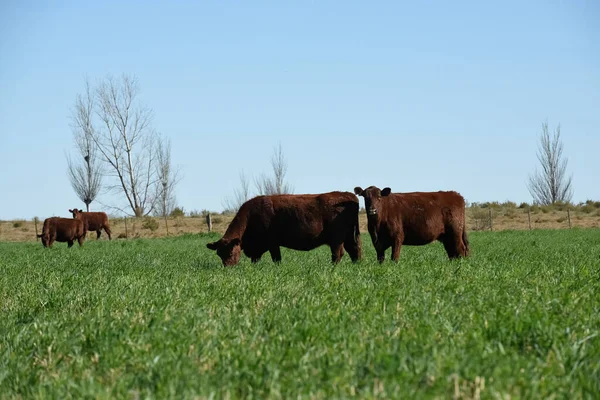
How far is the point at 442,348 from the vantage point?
4512 millimetres

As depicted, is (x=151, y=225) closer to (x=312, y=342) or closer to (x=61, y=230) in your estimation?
(x=61, y=230)

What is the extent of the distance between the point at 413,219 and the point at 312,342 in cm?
1089

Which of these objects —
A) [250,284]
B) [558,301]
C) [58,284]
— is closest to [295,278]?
[250,284]

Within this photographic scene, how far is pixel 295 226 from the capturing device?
51.1 feet

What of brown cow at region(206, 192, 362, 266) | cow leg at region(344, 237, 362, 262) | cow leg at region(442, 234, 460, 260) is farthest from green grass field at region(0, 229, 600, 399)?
cow leg at region(442, 234, 460, 260)

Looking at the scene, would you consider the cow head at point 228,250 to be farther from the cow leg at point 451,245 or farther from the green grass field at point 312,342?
the green grass field at point 312,342

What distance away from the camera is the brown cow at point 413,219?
15109 millimetres

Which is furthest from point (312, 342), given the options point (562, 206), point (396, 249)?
point (562, 206)

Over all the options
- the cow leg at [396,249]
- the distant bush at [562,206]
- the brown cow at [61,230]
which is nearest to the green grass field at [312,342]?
the cow leg at [396,249]

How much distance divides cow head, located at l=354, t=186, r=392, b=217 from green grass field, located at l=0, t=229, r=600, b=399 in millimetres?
6272

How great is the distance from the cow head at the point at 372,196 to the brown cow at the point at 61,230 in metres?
22.6

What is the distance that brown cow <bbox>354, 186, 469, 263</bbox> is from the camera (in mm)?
15109

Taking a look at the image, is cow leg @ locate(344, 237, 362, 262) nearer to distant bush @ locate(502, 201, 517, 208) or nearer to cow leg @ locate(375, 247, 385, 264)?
cow leg @ locate(375, 247, 385, 264)

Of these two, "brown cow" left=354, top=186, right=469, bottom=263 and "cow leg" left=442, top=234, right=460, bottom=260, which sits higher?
"brown cow" left=354, top=186, right=469, bottom=263
